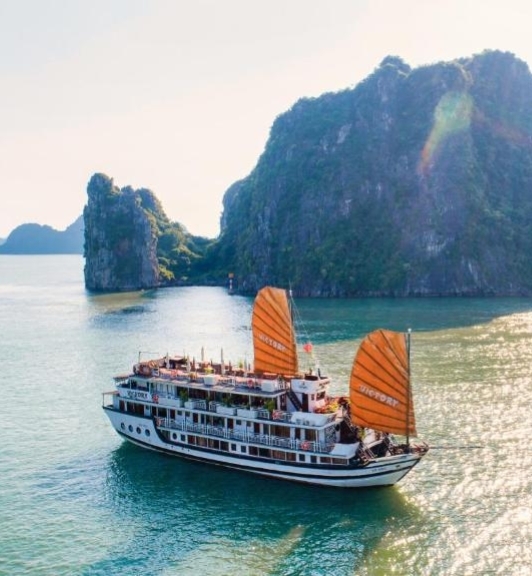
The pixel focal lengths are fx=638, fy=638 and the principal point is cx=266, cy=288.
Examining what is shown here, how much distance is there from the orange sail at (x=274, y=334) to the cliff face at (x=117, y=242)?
423ft

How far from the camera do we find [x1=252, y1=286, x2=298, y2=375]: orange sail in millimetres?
34156

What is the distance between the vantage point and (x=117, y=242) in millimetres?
164875

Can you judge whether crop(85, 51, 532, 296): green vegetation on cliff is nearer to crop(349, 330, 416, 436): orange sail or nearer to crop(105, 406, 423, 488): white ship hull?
crop(105, 406, 423, 488): white ship hull

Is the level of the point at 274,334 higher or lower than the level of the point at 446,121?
lower

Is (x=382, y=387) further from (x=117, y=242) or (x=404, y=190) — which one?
(x=117, y=242)

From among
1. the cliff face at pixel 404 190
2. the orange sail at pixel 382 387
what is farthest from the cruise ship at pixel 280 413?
the cliff face at pixel 404 190

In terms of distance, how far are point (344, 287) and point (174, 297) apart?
3614cm

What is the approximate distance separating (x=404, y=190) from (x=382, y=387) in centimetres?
11572

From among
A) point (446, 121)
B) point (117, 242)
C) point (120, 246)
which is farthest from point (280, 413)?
point (117, 242)

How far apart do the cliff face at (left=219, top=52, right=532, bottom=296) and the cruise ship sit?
92849 millimetres

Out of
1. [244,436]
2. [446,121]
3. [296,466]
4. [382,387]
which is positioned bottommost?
[296,466]

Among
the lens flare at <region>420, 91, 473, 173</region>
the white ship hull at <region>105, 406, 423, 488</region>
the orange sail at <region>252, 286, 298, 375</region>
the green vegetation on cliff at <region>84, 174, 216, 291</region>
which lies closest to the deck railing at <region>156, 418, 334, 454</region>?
the white ship hull at <region>105, 406, 423, 488</region>

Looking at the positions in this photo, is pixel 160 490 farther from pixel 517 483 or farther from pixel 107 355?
pixel 107 355

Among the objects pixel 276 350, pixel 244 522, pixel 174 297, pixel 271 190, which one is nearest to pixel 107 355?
pixel 276 350
